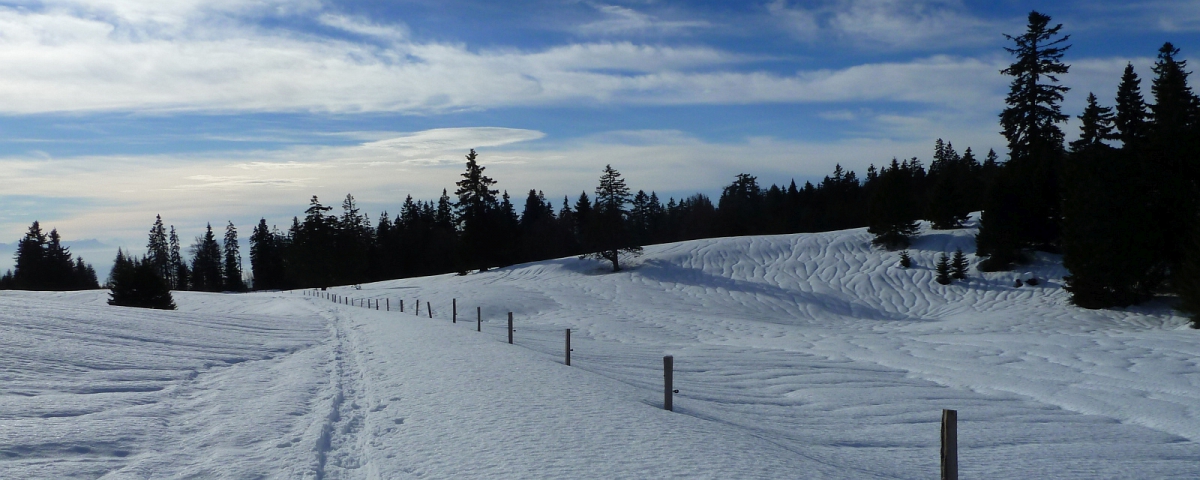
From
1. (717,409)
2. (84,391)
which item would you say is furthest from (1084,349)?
(84,391)

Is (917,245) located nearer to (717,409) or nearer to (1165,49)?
(1165,49)

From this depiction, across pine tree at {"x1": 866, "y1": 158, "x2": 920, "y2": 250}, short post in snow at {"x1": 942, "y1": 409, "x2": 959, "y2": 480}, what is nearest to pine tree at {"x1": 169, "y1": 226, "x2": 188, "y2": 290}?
pine tree at {"x1": 866, "y1": 158, "x2": 920, "y2": 250}

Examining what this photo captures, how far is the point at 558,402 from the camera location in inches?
376

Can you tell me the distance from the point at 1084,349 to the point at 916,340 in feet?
15.5

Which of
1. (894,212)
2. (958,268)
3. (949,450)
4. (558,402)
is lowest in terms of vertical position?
(558,402)

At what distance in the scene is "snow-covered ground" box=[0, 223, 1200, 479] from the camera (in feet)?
22.3

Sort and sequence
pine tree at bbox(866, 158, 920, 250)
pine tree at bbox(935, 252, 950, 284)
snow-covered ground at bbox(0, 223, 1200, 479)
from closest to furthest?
snow-covered ground at bbox(0, 223, 1200, 479), pine tree at bbox(935, 252, 950, 284), pine tree at bbox(866, 158, 920, 250)

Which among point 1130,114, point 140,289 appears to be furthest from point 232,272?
point 1130,114

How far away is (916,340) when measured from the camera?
2138cm

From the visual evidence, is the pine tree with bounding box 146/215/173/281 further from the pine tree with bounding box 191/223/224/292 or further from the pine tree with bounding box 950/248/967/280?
the pine tree with bounding box 950/248/967/280

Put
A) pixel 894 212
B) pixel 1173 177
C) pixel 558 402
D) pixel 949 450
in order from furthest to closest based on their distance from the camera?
pixel 894 212
pixel 1173 177
pixel 558 402
pixel 949 450

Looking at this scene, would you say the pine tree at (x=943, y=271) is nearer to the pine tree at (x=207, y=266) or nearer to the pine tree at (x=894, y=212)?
the pine tree at (x=894, y=212)

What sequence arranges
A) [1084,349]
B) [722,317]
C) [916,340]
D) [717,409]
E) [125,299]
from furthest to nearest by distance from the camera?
1. [125,299]
2. [722,317]
3. [916,340]
4. [1084,349]
5. [717,409]

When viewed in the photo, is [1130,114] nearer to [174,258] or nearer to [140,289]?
[140,289]
